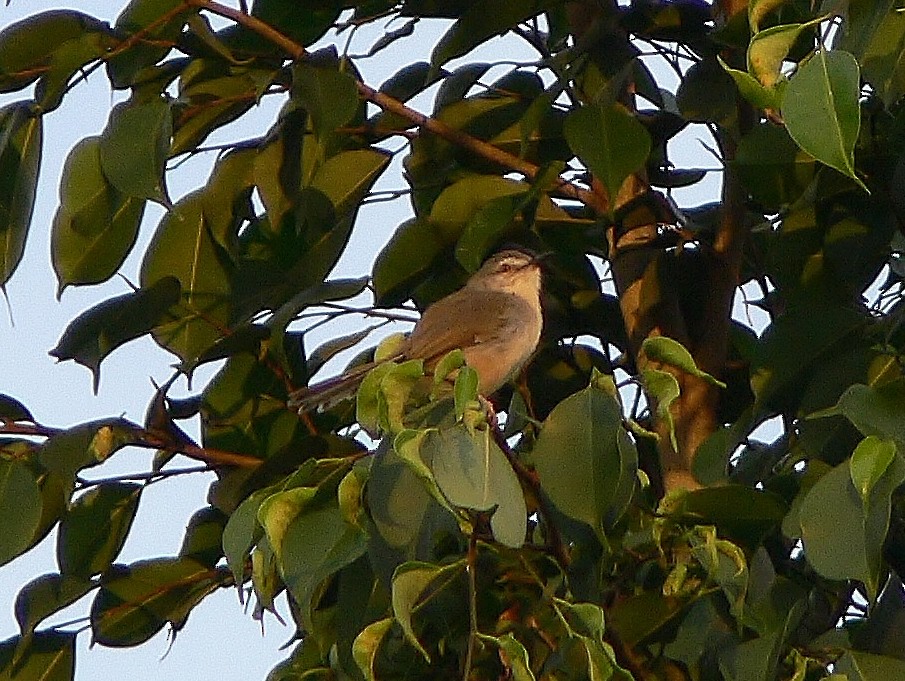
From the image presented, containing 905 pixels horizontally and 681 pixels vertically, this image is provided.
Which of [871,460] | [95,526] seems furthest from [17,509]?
[871,460]

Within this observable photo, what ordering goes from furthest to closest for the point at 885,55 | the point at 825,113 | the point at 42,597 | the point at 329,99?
the point at 42,597, the point at 329,99, the point at 885,55, the point at 825,113

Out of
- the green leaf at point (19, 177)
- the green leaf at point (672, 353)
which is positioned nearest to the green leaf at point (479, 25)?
the green leaf at point (19, 177)

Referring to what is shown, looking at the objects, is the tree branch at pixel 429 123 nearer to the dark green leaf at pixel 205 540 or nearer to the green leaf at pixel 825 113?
the dark green leaf at pixel 205 540

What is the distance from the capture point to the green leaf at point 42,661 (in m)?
3.48

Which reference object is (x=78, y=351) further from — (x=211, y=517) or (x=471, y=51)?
(x=471, y=51)

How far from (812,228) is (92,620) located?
5.22ft

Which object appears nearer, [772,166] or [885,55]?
[885,55]

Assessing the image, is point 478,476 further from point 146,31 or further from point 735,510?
point 146,31

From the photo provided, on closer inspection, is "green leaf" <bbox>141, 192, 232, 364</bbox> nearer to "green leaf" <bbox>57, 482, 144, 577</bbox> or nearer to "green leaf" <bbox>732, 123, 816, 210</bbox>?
"green leaf" <bbox>57, 482, 144, 577</bbox>

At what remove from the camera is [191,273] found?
11.5 feet

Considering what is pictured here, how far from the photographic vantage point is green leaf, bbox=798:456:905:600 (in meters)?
2.20

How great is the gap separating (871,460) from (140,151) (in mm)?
1471

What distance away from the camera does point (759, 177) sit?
3135mm

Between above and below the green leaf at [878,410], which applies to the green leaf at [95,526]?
below
